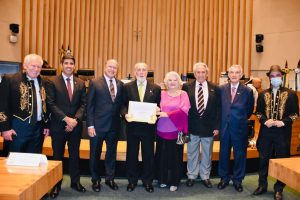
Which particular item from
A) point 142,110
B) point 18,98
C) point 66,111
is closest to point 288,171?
point 142,110

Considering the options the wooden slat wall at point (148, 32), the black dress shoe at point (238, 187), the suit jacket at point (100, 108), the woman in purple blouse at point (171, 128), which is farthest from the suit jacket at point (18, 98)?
the wooden slat wall at point (148, 32)

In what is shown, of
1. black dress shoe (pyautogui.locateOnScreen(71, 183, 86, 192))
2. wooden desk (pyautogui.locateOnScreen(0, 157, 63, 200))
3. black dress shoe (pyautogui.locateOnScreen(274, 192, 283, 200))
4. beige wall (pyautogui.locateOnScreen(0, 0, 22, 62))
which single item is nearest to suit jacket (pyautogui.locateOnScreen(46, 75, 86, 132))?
A: black dress shoe (pyautogui.locateOnScreen(71, 183, 86, 192))

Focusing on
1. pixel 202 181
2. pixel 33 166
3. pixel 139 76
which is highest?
pixel 139 76

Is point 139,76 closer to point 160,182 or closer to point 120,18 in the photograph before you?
point 160,182

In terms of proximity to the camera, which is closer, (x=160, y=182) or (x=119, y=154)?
(x=160, y=182)

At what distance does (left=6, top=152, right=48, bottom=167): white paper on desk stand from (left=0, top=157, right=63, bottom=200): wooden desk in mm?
50

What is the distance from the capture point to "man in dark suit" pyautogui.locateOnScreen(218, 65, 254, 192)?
13.8ft

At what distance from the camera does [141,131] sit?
4012mm

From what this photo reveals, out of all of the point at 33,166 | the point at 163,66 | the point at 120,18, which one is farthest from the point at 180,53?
the point at 33,166

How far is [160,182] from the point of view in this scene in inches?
169

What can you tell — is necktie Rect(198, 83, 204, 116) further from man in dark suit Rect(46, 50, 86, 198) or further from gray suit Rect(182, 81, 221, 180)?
man in dark suit Rect(46, 50, 86, 198)

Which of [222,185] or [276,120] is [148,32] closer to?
[222,185]

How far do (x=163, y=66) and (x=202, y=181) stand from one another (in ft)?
19.1

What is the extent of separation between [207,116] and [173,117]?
0.50 m
